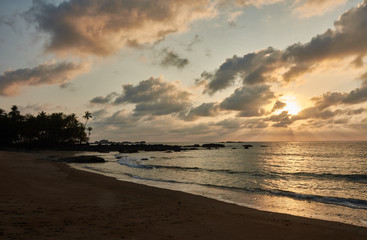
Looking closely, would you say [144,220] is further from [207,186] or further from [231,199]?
[207,186]

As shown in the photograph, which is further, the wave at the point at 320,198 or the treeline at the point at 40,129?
the treeline at the point at 40,129

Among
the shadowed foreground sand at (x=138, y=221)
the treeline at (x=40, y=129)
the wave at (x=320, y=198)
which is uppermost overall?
the treeline at (x=40, y=129)

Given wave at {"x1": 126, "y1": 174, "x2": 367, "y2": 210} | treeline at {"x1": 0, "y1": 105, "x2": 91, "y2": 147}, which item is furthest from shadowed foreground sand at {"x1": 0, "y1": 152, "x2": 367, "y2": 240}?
treeline at {"x1": 0, "y1": 105, "x2": 91, "y2": 147}

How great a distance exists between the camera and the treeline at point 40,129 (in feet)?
334

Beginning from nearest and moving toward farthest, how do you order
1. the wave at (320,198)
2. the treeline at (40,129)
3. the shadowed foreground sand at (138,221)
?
the shadowed foreground sand at (138,221), the wave at (320,198), the treeline at (40,129)

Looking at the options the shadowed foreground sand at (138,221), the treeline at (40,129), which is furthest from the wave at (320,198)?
the treeline at (40,129)

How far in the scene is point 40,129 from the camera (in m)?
108

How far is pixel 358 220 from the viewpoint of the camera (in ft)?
44.1

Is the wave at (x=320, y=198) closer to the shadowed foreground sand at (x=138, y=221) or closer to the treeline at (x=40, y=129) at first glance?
the shadowed foreground sand at (x=138, y=221)

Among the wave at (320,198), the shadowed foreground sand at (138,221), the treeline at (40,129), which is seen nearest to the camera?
the shadowed foreground sand at (138,221)

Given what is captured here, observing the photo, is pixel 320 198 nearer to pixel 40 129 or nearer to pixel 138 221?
pixel 138 221

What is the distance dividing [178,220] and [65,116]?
119693 mm

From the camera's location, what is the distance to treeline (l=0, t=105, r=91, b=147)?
101812mm

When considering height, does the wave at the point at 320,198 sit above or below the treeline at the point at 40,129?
below
